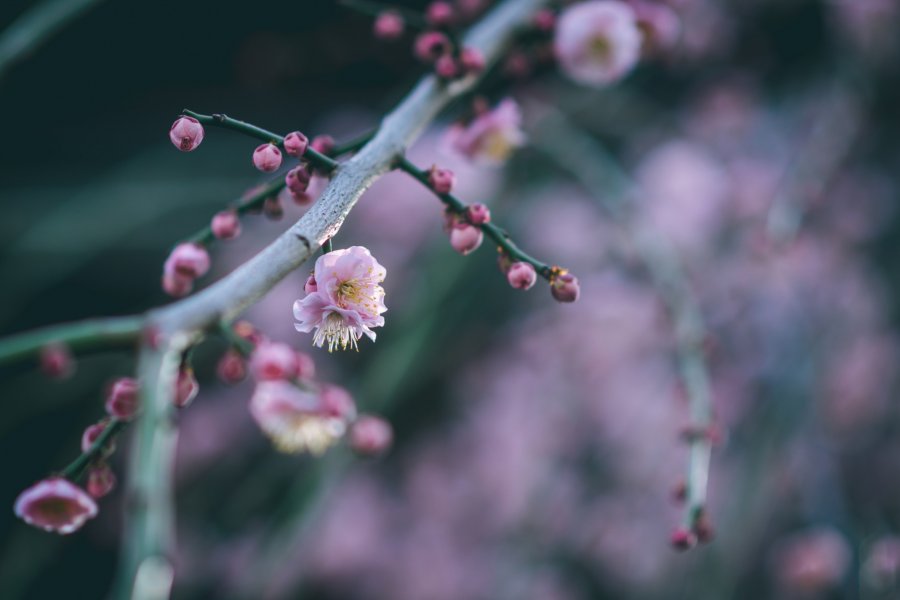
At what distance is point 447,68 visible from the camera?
78 centimetres

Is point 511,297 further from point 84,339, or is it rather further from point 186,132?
point 186,132

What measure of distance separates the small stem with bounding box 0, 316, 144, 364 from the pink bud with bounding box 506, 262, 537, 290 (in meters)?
0.45

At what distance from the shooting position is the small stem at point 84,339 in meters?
0.75

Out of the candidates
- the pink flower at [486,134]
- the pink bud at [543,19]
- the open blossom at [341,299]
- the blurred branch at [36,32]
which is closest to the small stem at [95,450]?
the open blossom at [341,299]

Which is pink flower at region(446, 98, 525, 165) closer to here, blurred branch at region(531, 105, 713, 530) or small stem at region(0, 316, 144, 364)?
blurred branch at region(531, 105, 713, 530)

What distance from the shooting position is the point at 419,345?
1546 millimetres

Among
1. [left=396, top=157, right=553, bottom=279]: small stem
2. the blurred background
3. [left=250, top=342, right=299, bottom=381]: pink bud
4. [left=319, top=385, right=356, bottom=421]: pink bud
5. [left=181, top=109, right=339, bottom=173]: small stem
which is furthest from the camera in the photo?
the blurred background

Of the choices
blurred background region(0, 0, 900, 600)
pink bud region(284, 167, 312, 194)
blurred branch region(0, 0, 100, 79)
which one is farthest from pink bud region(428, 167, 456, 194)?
blurred background region(0, 0, 900, 600)

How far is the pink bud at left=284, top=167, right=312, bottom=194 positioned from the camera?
557 mm

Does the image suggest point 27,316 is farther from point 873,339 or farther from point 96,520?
point 873,339

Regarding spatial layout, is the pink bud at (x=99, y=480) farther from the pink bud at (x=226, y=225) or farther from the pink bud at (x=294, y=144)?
the pink bud at (x=294, y=144)

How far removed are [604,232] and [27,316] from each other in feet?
7.09

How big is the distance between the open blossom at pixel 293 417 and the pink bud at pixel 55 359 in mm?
246

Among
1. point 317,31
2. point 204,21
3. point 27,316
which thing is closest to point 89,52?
point 204,21
